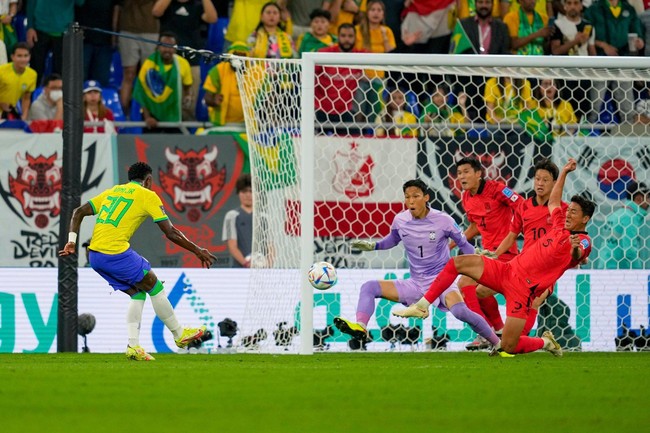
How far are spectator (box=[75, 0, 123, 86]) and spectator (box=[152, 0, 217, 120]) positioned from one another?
702mm

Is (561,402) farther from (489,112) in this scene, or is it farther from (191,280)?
(489,112)

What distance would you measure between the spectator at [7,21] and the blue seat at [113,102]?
1405mm

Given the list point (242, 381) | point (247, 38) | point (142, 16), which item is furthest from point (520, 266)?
point (142, 16)

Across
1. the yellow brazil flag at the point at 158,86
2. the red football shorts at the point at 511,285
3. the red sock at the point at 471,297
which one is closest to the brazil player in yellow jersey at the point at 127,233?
the red football shorts at the point at 511,285

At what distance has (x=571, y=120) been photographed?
14.8 meters

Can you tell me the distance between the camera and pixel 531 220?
11898 mm

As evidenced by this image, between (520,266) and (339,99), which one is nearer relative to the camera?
(520,266)

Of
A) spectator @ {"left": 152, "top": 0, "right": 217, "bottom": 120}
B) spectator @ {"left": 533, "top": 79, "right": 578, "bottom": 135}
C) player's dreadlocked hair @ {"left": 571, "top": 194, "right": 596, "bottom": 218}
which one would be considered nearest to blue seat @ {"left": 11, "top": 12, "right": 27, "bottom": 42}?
spectator @ {"left": 152, "top": 0, "right": 217, "bottom": 120}

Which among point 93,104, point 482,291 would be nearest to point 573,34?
point 482,291

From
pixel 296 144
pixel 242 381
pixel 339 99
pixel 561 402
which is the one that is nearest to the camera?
pixel 561 402

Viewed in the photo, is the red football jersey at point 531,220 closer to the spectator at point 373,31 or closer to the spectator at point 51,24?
the spectator at point 373,31

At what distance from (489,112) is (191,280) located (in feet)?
14.3

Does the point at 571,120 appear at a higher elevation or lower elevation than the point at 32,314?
Answer: higher

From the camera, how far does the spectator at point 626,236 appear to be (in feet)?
44.7
